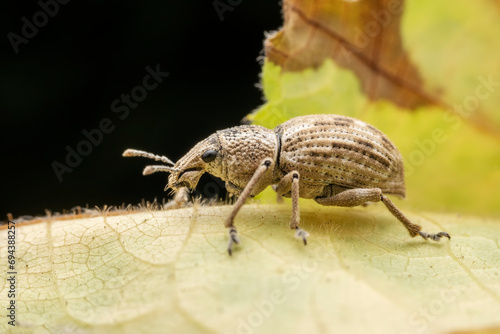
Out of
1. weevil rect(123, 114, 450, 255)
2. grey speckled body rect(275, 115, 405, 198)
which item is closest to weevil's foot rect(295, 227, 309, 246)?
weevil rect(123, 114, 450, 255)

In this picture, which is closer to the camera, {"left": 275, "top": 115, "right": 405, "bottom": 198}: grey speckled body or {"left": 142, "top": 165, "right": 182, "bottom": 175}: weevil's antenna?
{"left": 142, "top": 165, "right": 182, "bottom": 175}: weevil's antenna

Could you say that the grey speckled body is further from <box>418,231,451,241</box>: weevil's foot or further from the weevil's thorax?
<box>418,231,451,241</box>: weevil's foot

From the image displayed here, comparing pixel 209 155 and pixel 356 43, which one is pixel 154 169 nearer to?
pixel 209 155

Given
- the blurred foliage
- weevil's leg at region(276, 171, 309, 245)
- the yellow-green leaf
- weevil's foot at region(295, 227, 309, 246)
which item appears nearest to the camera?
the yellow-green leaf

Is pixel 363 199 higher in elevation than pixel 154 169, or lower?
lower

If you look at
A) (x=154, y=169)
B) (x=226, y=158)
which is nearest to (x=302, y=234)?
(x=226, y=158)

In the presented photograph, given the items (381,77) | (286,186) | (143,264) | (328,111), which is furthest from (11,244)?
(381,77)

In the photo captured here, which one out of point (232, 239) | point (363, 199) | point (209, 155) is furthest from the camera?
point (209, 155)
